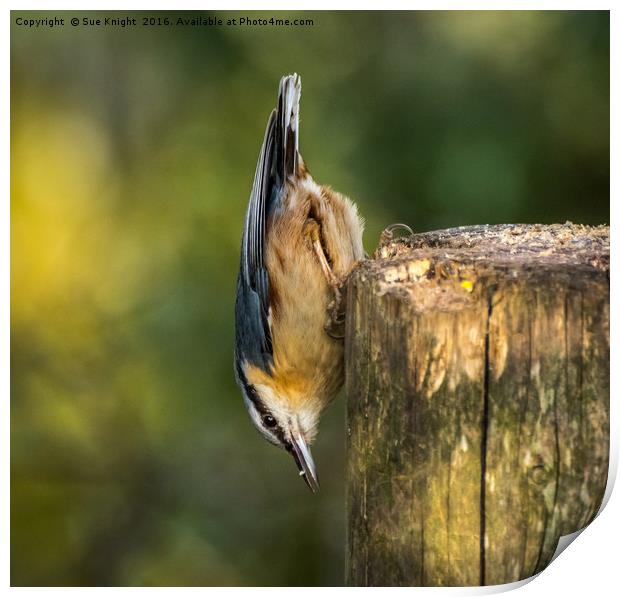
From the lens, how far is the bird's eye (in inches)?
123

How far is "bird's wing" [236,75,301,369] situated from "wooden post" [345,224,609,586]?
2.37 feet

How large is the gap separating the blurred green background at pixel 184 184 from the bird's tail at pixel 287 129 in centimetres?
4

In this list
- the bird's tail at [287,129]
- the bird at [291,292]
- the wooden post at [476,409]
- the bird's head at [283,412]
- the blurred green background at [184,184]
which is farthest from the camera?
the bird's head at [283,412]

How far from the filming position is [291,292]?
2.99 meters

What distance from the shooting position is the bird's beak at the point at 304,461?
3.00m

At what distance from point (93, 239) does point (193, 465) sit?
84 cm

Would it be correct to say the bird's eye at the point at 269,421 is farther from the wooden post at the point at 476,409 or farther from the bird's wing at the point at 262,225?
the wooden post at the point at 476,409

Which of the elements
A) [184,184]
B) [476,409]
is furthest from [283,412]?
[476,409]

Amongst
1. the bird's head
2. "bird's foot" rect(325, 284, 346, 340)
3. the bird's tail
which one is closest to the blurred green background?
the bird's tail

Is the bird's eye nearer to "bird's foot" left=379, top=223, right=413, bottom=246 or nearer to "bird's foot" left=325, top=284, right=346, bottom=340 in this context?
"bird's foot" left=325, top=284, right=346, bottom=340

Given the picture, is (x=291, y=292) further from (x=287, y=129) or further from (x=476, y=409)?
(x=476, y=409)

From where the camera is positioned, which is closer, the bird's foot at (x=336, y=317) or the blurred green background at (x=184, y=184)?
the blurred green background at (x=184, y=184)

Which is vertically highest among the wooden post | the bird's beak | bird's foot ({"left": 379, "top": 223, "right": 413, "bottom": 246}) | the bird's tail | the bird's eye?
the bird's tail

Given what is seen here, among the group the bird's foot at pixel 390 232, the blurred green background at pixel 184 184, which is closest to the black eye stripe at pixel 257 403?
the blurred green background at pixel 184 184
